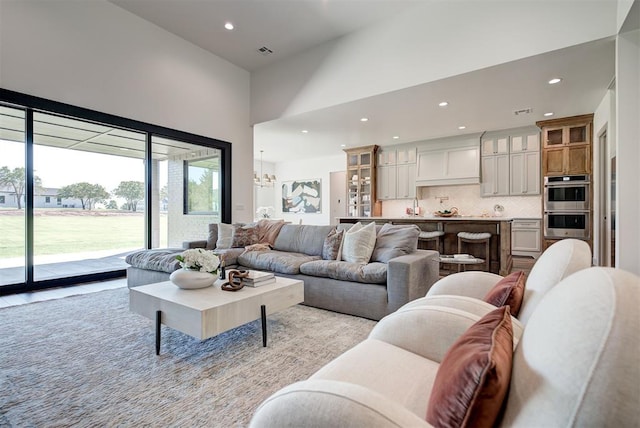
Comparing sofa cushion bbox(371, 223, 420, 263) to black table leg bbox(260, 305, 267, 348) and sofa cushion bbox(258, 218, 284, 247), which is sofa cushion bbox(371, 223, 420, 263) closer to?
black table leg bbox(260, 305, 267, 348)

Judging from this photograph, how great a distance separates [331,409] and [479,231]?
505cm

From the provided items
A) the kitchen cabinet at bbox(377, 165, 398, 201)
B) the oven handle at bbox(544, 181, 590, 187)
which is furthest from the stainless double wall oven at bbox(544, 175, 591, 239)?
the kitchen cabinet at bbox(377, 165, 398, 201)

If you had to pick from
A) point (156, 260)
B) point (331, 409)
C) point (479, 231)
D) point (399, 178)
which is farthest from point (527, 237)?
point (331, 409)

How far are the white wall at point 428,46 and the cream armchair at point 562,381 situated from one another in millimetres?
3945

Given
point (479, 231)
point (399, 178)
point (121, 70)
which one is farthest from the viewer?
Answer: point (399, 178)

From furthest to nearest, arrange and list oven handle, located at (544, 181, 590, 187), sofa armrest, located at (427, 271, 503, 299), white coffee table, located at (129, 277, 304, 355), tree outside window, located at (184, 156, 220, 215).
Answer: tree outside window, located at (184, 156, 220, 215)
oven handle, located at (544, 181, 590, 187)
white coffee table, located at (129, 277, 304, 355)
sofa armrest, located at (427, 271, 503, 299)

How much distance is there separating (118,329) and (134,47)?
4.10m

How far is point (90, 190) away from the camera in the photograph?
4.88m

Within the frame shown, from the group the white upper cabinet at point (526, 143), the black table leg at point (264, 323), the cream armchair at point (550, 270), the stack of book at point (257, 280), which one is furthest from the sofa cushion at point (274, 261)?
the white upper cabinet at point (526, 143)

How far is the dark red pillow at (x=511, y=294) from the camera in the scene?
4.07ft

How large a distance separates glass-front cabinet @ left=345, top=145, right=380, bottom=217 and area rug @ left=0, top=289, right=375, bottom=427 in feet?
18.3

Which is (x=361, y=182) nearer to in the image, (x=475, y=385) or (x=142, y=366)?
(x=142, y=366)

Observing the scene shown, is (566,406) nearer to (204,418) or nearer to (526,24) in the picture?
(204,418)

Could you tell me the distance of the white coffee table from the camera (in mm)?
1937
